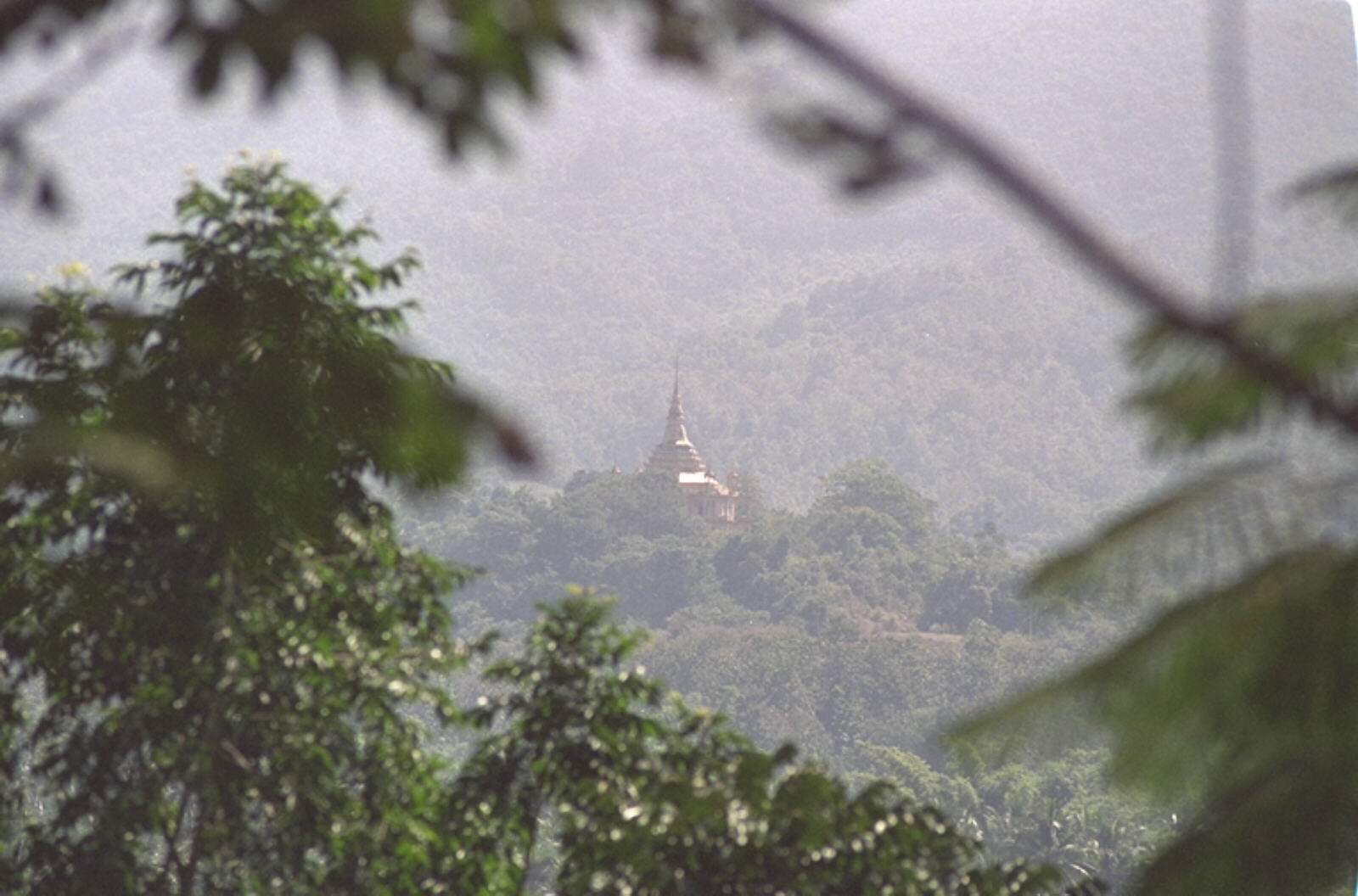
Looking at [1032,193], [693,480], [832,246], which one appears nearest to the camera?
[1032,193]

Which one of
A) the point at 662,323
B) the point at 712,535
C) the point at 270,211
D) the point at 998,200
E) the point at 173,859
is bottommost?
the point at 998,200

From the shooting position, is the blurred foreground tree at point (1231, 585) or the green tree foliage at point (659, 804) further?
the green tree foliage at point (659, 804)

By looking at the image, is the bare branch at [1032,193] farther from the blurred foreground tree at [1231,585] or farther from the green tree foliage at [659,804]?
the green tree foliage at [659,804]

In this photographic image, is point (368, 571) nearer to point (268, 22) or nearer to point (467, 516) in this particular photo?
point (268, 22)

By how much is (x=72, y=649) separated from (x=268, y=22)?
210cm

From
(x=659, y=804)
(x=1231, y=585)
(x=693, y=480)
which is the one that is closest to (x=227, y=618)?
(x=659, y=804)

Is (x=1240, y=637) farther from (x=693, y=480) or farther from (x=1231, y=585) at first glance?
(x=693, y=480)

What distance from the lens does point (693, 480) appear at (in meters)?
47.1

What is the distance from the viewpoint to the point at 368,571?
2.47m

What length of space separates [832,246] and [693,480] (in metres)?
34.8

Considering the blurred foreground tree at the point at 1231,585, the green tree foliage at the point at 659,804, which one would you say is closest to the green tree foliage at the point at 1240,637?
the blurred foreground tree at the point at 1231,585

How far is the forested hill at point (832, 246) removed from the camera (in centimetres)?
6278

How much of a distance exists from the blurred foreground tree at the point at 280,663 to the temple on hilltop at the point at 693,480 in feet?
143

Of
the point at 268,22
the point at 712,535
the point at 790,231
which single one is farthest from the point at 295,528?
the point at 790,231
